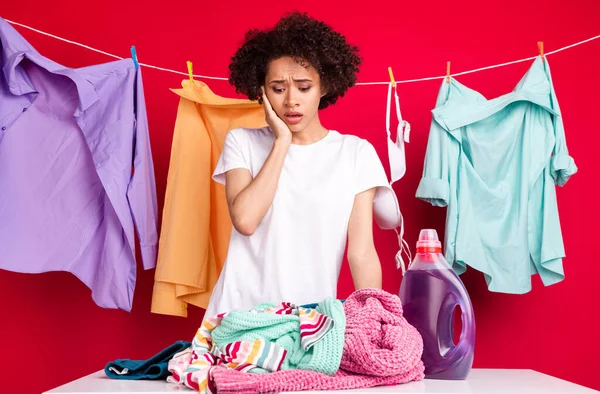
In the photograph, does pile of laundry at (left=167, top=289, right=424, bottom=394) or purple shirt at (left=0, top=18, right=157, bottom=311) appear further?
purple shirt at (left=0, top=18, right=157, bottom=311)

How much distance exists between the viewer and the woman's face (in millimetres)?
1721

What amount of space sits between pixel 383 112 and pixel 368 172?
2.96 ft

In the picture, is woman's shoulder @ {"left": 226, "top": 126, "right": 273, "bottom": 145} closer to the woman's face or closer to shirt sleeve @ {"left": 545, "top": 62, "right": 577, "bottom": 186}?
the woman's face

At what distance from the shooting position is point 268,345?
1.08 m

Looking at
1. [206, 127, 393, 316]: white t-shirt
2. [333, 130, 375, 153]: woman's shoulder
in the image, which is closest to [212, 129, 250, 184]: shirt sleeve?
[206, 127, 393, 316]: white t-shirt

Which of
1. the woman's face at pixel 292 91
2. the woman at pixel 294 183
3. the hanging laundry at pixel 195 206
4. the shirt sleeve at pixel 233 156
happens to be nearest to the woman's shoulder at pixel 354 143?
the woman at pixel 294 183

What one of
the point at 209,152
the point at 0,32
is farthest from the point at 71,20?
the point at 209,152

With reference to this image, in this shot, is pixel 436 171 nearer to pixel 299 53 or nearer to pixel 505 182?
pixel 505 182

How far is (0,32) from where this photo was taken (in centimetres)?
210

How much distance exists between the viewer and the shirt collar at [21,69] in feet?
6.89

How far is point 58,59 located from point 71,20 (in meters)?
0.15

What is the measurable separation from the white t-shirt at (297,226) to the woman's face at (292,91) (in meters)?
0.08

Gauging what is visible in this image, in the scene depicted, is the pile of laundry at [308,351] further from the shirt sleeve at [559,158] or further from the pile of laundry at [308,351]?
the shirt sleeve at [559,158]

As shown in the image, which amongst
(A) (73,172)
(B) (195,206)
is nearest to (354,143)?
(B) (195,206)
